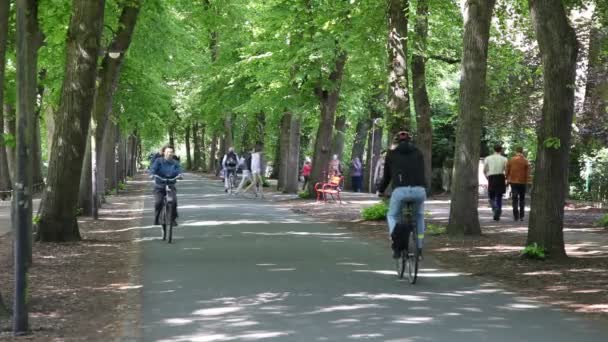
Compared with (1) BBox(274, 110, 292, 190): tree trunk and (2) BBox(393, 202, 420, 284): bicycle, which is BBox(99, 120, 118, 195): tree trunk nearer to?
(1) BBox(274, 110, 292, 190): tree trunk

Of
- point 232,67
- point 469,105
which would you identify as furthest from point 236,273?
point 232,67

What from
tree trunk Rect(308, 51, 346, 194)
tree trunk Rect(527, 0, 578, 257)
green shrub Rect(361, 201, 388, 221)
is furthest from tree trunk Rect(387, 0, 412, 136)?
tree trunk Rect(308, 51, 346, 194)

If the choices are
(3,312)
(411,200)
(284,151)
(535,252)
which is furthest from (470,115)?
(284,151)

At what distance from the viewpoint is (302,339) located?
7.60 meters

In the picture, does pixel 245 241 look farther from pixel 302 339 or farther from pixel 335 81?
pixel 335 81

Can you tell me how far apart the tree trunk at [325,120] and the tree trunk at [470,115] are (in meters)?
13.7

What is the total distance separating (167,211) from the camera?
54.9ft

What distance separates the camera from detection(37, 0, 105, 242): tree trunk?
49.6 ft

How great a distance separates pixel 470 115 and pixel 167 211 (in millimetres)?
5762

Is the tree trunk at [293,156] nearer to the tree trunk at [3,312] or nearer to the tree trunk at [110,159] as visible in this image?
the tree trunk at [110,159]

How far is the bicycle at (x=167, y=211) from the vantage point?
1658 cm

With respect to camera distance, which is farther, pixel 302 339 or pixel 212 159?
pixel 212 159

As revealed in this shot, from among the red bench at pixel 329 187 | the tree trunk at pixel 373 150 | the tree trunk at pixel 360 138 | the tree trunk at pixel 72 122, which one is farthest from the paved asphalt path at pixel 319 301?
the tree trunk at pixel 360 138

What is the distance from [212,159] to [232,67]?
43.4 m
